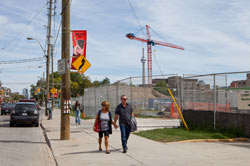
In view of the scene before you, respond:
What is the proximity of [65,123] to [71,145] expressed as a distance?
161 centimetres

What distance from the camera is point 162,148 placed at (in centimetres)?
934

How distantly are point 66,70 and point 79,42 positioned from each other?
2.01 meters

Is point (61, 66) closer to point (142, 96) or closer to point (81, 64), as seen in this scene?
point (81, 64)

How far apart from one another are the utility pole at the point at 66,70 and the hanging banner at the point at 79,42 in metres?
1.11

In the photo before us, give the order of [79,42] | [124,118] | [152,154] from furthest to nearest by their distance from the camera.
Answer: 1. [79,42]
2. [124,118]
3. [152,154]

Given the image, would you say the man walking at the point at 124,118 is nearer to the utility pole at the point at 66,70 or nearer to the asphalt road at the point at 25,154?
the asphalt road at the point at 25,154

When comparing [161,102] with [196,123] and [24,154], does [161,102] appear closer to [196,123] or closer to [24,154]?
[196,123]

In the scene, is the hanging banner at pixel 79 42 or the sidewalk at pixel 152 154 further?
the hanging banner at pixel 79 42

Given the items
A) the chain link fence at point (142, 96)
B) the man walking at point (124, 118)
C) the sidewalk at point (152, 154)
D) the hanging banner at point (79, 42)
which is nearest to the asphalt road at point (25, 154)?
the sidewalk at point (152, 154)

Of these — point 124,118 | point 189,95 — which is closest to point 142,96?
point 189,95

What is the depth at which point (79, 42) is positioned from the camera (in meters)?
13.7

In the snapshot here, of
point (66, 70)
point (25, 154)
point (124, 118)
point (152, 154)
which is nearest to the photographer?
point (152, 154)

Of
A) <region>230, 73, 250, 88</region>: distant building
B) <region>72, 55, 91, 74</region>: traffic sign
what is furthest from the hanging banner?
<region>230, 73, 250, 88</region>: distant building

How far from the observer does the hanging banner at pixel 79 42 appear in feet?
44.2
